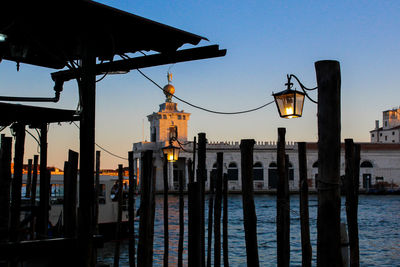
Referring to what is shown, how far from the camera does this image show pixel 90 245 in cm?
392

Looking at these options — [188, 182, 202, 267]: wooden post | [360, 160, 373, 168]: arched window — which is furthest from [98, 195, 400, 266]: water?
[360, 160, 373, 168]: arched window

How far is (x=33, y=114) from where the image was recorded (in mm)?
5719

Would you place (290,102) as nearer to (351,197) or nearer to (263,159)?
(351,197)

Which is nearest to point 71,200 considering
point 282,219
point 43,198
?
point 43,198

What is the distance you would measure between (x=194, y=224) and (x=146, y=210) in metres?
0.70

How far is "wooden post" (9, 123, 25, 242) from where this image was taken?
5.46m

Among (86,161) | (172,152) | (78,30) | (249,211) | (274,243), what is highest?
(78,30)

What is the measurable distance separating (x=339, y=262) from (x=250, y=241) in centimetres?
219

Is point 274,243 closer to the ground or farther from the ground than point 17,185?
closer to the ground

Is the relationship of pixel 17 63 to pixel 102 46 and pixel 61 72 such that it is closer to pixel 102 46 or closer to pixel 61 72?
pixel 61 72

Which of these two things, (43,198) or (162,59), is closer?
(162,59)

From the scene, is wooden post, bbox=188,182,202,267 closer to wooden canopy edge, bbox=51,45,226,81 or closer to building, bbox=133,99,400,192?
wooden canopy edge, bbox=51,45,226,81

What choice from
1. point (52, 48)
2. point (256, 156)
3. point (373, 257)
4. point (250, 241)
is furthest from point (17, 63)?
point (256, 156)

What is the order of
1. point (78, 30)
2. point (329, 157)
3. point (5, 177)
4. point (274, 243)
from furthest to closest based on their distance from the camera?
point (274, 243), point (5, 177), point (78, 30), point (329, 157)
